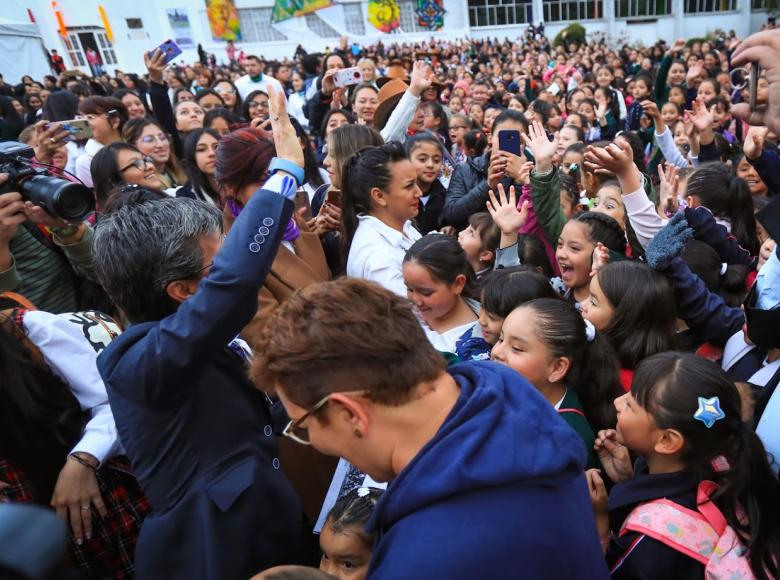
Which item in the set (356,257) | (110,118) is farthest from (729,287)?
(110,118)

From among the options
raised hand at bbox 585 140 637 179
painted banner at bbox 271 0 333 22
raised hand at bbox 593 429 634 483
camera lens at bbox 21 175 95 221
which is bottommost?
raised hand at bbox 593 429 634 483

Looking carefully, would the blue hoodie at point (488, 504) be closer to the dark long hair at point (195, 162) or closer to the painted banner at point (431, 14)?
the dark long hair at point (195, 162)

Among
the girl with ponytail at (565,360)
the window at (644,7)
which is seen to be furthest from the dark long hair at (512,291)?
the window at (644,7)

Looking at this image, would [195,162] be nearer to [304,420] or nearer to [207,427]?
[207,427]

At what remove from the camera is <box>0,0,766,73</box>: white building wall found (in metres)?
26.0

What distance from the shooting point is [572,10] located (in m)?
29.2

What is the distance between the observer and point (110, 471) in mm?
1636

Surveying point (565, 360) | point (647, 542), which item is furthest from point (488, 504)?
point (565, 360)

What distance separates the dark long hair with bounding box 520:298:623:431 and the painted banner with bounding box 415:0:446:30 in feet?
104

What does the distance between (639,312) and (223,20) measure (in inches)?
1291

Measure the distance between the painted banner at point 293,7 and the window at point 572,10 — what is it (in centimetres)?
1230

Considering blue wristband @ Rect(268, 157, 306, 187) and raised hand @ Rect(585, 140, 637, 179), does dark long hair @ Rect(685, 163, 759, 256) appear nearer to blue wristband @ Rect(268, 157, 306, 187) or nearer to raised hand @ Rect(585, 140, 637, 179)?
raised hand @ Rect(585, 140, 637, 179)

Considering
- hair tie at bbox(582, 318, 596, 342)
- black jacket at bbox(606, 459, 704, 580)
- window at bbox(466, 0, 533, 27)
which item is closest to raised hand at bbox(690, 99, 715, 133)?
hair tie at bbox(582, 318, 596, 342)

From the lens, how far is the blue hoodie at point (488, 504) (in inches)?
31.6
